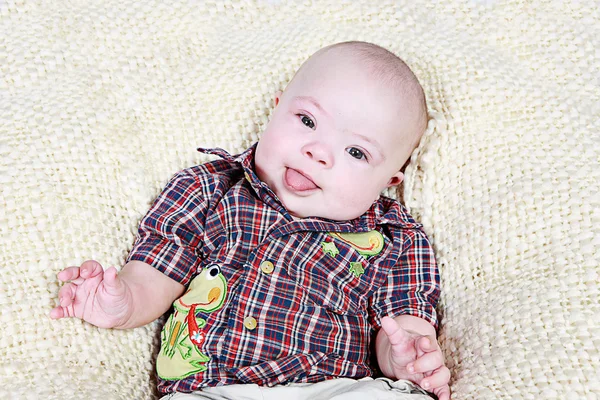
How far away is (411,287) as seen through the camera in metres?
1.43

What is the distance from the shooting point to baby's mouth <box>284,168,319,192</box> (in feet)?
4.50

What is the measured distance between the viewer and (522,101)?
4.98 feet

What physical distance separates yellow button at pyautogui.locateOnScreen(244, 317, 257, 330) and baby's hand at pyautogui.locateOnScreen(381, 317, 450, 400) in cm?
25

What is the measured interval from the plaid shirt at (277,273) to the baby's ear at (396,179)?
0.06 m

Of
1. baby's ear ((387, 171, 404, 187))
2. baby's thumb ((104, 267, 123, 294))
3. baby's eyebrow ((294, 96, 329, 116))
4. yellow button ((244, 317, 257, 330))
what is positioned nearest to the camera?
baby's thumb ((104, 267, 123, 294))

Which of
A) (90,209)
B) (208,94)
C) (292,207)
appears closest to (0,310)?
(90,209)

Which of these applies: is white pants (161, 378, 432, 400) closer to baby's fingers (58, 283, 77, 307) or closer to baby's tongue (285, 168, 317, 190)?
baby's fingers (58, 283, 77, 307)

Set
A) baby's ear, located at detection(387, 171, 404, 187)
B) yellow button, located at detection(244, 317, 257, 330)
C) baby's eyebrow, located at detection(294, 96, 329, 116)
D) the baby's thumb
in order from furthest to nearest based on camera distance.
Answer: baby's ear, located at detection(387, 171, 404, 187) → baby's eyebrow, located at detection(294, 96, 329, 116) → yellow button, located at detection(244, 317, 257, 330) → the baby's thumb

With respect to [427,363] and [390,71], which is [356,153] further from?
[427,363]

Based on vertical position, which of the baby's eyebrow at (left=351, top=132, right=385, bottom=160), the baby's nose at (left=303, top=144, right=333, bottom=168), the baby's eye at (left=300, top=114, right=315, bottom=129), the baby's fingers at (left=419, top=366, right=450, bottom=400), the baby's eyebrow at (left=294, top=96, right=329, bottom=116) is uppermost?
the baby's eyebrow at (left=294, top=96, right=329, bottom=116)

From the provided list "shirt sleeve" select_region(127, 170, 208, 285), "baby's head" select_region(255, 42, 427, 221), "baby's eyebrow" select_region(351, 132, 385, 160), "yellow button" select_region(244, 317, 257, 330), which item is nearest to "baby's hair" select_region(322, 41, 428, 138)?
"baby's head" select_region(255, 42, 427, 221)

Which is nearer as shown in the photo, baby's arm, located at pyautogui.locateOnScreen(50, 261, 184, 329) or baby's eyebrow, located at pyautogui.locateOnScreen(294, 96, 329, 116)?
baby's arm, located at pyautogui.locateOnScreen(50, 261, 184, 329)

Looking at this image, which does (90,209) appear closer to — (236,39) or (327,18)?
(236,39)

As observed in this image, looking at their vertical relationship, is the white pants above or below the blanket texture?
below
